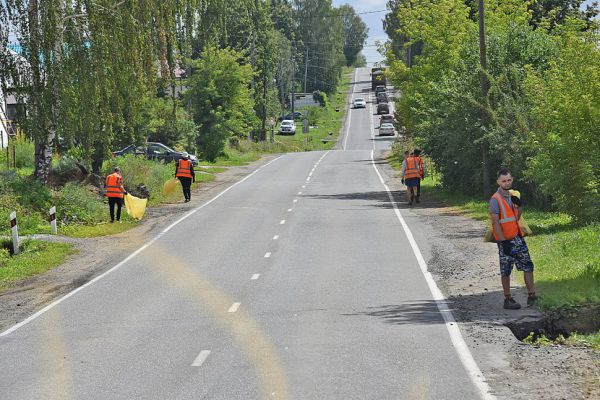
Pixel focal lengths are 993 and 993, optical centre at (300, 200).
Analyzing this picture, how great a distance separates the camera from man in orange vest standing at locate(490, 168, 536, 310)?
1309 cm

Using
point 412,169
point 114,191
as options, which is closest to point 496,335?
point 114,191

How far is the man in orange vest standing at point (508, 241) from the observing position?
13.1 m

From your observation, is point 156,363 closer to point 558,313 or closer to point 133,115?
point 558,313

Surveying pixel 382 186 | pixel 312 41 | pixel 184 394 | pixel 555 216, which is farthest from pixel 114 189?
pixel 312 41

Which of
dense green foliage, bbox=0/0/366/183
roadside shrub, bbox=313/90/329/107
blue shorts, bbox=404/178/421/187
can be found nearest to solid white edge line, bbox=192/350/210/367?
dense green foliage, bbox=0/0/366/183

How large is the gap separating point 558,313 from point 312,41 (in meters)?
148

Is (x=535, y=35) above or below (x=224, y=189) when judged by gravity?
above

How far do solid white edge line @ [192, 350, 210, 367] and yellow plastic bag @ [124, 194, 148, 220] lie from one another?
18.6 m

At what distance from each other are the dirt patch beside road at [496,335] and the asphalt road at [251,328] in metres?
0.33

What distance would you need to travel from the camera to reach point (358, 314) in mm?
13297

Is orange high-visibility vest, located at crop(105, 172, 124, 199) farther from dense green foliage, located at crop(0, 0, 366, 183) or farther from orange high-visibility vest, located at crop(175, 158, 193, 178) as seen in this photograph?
orange high-visibility vest, located at crop(175, 158, 193, 178)

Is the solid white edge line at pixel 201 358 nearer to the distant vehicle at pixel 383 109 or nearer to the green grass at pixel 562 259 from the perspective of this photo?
the green grass at pixel 562 259

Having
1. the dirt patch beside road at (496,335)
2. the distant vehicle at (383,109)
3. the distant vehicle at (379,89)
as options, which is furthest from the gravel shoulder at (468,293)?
the distant vehicle at (379,89)

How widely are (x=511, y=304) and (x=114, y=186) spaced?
55.7 ft
